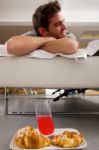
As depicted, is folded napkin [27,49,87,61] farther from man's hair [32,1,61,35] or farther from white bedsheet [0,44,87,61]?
man's hair [32,1,61,35]

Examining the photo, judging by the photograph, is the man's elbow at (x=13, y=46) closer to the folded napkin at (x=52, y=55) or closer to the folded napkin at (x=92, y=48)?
the folded napkin at (x=52, y=55)

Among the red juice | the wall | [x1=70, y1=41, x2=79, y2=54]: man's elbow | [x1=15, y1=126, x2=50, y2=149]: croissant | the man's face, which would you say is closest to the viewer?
[x1=15, y1=126, x2=50, y2=149]: croissant

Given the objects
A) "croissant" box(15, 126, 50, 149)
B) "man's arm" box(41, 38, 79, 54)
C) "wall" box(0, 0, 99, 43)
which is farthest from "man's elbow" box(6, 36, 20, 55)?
"wall" box(0, 0, 99, 43)

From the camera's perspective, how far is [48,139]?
0.95 metres

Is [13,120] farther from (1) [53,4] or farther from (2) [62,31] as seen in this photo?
(1) [53,4]

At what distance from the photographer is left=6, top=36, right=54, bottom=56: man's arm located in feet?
3.93

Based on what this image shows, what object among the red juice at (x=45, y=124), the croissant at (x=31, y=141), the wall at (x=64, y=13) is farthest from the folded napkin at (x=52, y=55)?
the wall at (x=64, y=13)

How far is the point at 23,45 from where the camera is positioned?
1206mm

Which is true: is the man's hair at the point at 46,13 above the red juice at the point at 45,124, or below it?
above

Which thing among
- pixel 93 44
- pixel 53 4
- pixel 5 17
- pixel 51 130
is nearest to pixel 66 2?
pixel 5 17

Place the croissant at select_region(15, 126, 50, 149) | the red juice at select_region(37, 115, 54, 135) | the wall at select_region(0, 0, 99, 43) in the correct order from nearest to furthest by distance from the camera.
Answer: the croissant at select_region(15, 126, 50, 149) → the red juice at select_region(37, 115, 54, 135) → the wall at select_region(0, 0, 99, 43)

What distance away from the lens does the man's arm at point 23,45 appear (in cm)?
120

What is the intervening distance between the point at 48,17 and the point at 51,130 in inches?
27.5

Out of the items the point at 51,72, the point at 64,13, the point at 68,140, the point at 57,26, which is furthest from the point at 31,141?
the point at 64,13
